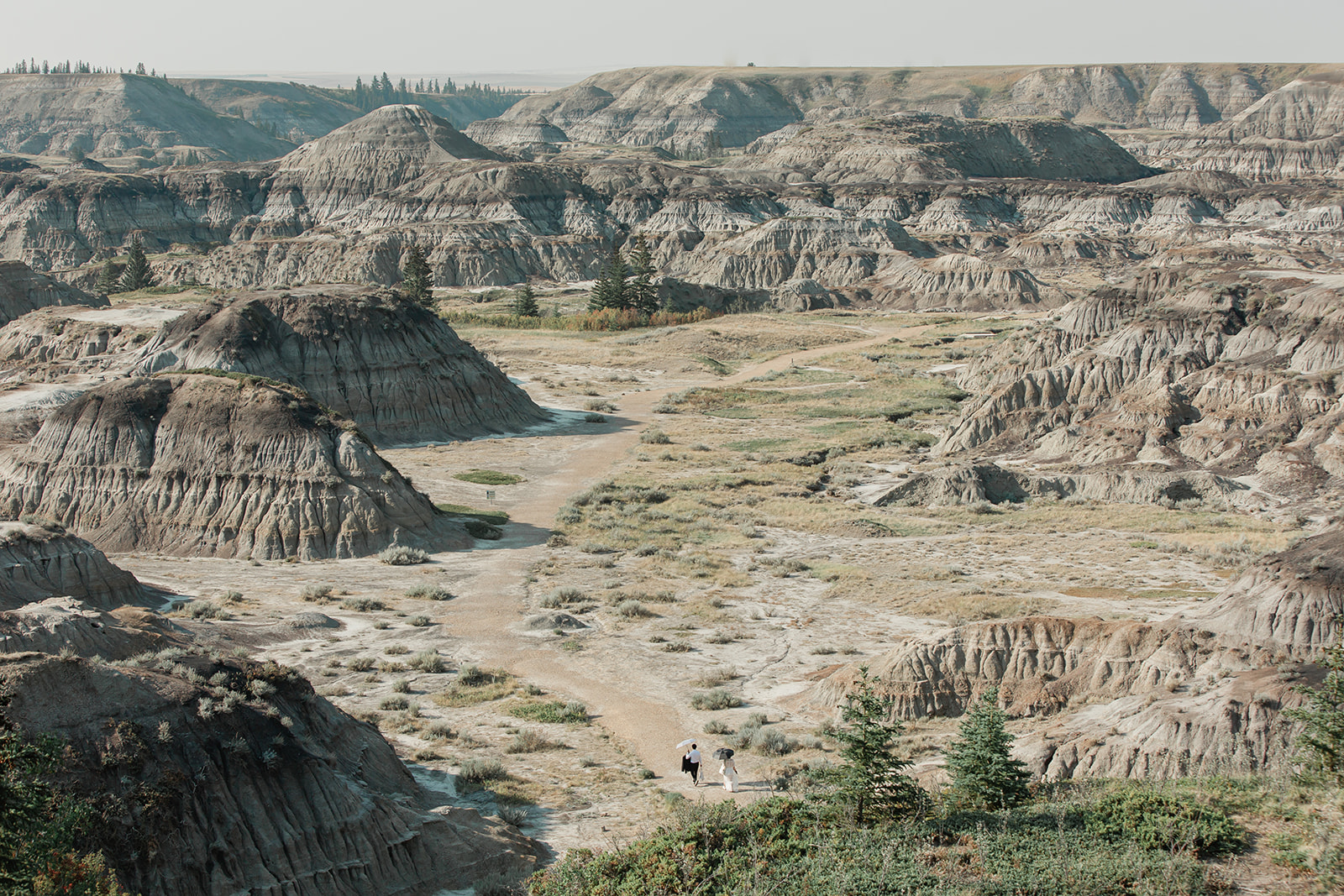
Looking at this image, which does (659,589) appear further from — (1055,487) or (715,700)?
(1055,487)

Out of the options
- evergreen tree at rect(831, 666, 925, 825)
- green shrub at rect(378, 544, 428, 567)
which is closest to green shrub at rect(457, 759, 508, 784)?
evergreen tree at rect(831, 666, 925, 825)

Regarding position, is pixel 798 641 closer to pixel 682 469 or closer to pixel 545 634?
pixel 545 634

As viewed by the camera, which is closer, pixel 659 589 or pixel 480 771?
pixel 480 771

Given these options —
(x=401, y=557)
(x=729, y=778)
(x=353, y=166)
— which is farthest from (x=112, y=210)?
(x=729, y=778)

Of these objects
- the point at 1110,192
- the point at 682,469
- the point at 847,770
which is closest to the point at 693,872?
the point at 847,770

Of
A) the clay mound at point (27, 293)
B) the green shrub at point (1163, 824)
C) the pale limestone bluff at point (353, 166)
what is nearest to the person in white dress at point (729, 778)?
the green shrub at point (1163, 824)

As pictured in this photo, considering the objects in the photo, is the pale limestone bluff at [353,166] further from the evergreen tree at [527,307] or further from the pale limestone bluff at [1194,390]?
the pale limestone bluff at [1194,390]

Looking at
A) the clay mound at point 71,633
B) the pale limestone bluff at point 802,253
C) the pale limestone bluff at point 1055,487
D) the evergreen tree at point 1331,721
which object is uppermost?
the pale limestone bluff at point 802,253
